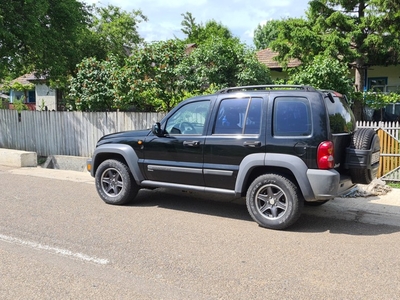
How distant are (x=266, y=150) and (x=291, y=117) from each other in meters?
0.57

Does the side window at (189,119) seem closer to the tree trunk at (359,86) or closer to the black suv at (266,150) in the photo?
the black suv at (266,150)

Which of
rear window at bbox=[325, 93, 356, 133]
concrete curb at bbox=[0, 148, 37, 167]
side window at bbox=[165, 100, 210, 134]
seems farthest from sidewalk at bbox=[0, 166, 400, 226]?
concrete curb at bbox=[0, 148, 37, 167]

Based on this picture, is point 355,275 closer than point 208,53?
Yes

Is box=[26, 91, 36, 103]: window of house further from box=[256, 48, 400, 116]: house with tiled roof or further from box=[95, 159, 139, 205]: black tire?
box=[95, 159, 139, 205]: black tire

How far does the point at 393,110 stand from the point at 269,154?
12067 millimetres

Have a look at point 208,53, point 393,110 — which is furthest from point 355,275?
point 393,110

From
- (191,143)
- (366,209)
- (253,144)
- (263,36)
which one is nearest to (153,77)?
(191,143)

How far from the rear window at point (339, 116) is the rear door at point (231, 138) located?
92cm

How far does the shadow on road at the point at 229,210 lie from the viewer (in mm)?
5582

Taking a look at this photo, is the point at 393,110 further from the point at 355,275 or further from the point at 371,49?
the point at 355,275

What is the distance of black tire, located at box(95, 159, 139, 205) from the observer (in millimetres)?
6797

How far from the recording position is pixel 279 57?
47.7ft

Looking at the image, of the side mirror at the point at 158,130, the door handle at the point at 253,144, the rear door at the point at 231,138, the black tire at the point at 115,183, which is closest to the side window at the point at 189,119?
the side mirror at the point at 158,130

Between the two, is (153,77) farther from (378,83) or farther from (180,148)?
(378,83)
